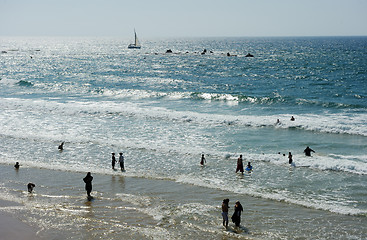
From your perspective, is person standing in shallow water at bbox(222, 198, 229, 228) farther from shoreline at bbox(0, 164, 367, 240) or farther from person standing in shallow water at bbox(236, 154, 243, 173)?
person standing in shallow water at bbox(236, 154, 243, 173)

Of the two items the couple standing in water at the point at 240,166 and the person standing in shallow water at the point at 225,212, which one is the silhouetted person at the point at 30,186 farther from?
the couple standing in water at the point at 240,166

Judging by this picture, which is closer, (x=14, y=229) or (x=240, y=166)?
(x=14, y=229)

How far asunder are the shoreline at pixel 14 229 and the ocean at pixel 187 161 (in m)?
0.39

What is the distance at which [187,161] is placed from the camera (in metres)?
22.5

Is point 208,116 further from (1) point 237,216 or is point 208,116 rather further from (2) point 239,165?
(1) point 237,216

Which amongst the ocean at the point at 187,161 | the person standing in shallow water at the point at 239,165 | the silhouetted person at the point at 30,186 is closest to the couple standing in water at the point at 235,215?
the ocean at the point at 187,161

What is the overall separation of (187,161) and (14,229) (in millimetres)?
11126

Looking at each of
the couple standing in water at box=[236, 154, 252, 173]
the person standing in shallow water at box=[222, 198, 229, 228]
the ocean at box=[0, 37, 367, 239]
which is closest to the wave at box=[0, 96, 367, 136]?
the ocean at box=[0, 37, 367, 239]

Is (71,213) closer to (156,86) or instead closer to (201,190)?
(201,190)

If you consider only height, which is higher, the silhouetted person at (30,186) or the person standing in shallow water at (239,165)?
the person standing in shallow water at (239,165)

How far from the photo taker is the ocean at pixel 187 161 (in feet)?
46.4

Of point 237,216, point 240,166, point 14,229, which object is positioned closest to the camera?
point 14,229

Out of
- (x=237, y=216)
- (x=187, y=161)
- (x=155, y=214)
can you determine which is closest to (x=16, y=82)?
(x=187, y=161)

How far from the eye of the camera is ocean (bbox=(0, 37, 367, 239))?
1413 centimetres
